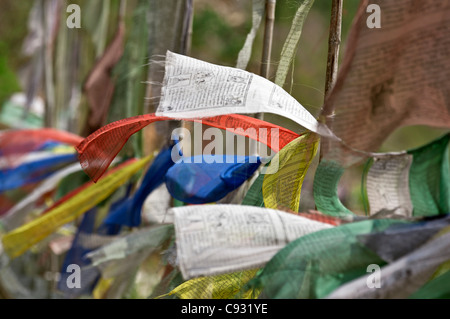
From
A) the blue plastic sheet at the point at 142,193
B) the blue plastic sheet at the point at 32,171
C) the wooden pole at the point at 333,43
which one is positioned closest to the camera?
the wooden pole at the point at 333,43

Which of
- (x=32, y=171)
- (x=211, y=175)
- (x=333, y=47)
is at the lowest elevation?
(x=32, y=171)

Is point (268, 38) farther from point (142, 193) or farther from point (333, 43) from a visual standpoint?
point (142, 193)

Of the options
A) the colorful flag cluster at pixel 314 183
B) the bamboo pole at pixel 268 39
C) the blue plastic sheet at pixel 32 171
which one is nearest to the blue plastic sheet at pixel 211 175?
the colorful flag cluster at pixel 314 183

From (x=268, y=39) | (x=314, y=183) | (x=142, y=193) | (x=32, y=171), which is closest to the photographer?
(x=314, y=183)

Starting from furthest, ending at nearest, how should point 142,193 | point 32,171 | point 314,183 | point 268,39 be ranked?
point 32,171 → point 142,193 → point 268,39 → point 314,183

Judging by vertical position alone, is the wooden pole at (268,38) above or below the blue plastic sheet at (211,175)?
above

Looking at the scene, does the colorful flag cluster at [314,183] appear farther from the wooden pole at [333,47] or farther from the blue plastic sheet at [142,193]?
the blue plastic sheet at [142,193]

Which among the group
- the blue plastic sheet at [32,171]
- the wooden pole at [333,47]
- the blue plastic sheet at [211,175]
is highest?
the wooden pole at [333,47]

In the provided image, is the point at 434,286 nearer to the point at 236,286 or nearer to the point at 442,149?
the point at 442,149

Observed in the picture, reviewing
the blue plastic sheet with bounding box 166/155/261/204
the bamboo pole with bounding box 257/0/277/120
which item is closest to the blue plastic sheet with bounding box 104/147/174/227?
the blue plastic sheet with bounding box 166/155/261/204

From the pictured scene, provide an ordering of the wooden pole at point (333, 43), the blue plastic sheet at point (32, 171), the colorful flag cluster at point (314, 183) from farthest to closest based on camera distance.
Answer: the blue plastic sheet at point (32, 171) → the wooden pole at point (333, 43) → the colorful flag cluster at point (314, 183)

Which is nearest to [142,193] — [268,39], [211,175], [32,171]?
[211,175]

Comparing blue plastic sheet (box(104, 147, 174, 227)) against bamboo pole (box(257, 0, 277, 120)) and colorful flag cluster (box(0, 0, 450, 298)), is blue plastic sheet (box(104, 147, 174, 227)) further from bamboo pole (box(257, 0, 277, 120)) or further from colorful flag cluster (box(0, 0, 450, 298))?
bamboo pole (box(257, 0, 277, 120))

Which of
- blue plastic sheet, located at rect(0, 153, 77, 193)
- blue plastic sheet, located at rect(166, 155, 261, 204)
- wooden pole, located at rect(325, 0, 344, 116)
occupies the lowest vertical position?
blue plastic sheet, located at rect(0, 153, 77, 193)
